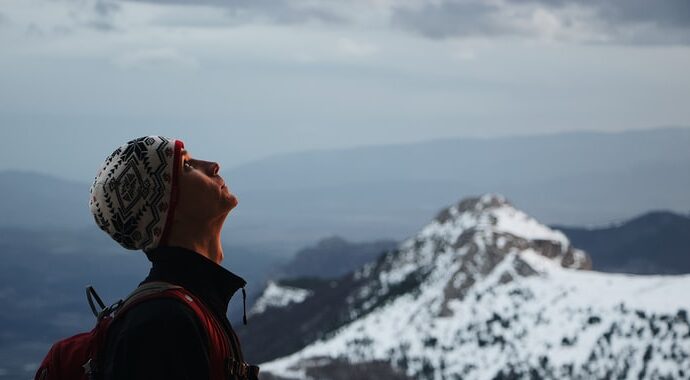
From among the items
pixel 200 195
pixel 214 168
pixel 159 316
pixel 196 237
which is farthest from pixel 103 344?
pixel 214 168

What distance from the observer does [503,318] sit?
85000 millimetres

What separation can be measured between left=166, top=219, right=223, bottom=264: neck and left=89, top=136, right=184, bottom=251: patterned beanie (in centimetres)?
7

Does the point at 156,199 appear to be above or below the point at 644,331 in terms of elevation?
above

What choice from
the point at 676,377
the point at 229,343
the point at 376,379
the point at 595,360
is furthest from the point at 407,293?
the point at 229,343

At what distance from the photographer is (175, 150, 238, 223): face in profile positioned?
20.0ft

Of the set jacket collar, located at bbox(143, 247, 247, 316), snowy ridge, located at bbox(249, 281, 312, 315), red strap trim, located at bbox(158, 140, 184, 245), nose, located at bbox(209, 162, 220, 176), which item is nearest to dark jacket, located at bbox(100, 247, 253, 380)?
jacket collar, located at bbox(143, 247, 247, 316)

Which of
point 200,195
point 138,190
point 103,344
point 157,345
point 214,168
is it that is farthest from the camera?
point 214,168

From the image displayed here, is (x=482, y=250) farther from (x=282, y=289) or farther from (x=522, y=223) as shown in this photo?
(x=282, y=289)

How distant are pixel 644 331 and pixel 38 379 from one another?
70.3m

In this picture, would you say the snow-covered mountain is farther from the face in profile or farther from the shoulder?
the shoulder

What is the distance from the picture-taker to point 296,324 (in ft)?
450

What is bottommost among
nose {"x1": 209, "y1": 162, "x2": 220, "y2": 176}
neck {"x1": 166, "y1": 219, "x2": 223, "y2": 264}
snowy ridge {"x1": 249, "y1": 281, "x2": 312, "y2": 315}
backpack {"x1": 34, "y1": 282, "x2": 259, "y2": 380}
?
snowy ridge {"x1": 249, "y1": 281, "x2": 312, "y2": 315}

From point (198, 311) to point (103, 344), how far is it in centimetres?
48

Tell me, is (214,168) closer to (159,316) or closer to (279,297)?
(159,316)
